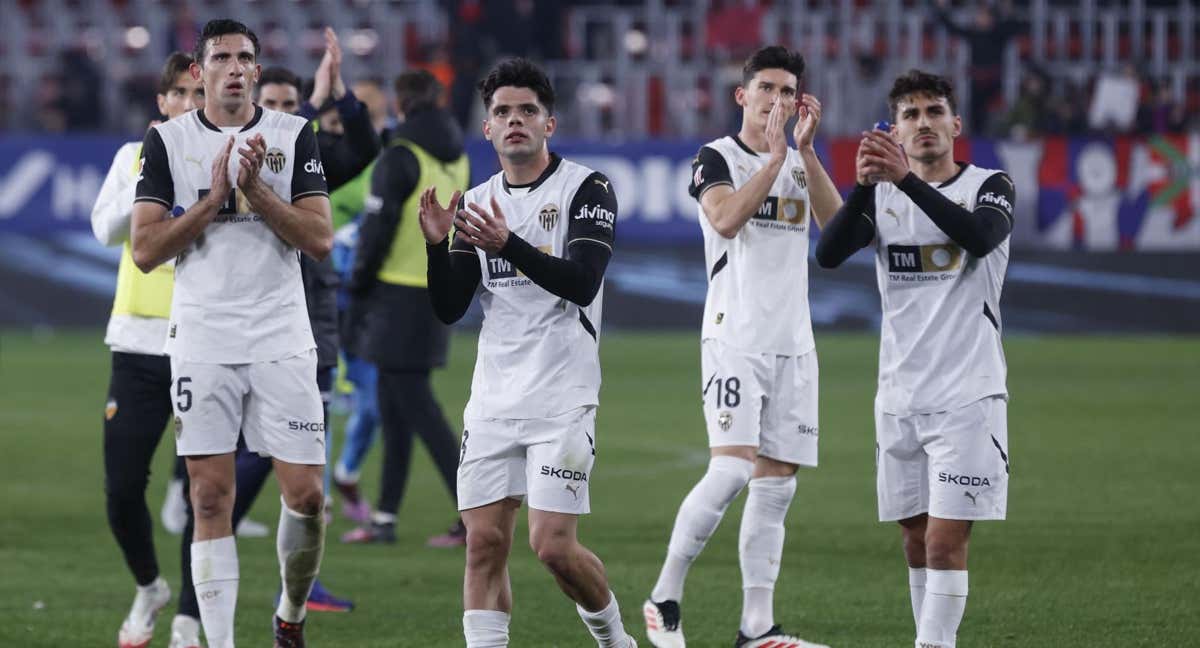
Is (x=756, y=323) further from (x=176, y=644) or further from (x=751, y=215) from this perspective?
(x=176, y=644)

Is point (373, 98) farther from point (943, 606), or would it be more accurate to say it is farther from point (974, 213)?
point (943, 606)

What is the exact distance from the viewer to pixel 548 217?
562 cm

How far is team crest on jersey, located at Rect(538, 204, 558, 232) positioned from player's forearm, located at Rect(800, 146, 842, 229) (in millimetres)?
1394

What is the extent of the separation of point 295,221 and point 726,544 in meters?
3.76

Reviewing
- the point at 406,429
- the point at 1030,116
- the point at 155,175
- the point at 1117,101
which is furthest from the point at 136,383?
the point at 1117,101

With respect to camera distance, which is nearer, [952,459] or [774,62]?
[952,459]

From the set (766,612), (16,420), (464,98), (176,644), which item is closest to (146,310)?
(176,644)

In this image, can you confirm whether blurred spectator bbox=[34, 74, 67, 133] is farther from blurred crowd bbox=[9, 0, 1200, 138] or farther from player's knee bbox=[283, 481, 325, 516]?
player's knee bbox=[283, 481, 325, 516]

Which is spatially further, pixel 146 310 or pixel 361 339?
pixel 361 339

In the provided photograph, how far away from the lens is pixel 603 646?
5.65m

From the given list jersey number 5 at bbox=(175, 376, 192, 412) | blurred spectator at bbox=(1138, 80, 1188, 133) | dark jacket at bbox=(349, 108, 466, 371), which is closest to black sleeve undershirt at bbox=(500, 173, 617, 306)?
jersey number 5 at bbox=(175, 376, 192, 412)

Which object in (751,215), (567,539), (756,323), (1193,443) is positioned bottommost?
(1193,443)

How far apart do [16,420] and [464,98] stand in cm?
884

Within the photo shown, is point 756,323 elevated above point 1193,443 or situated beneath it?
elevated above
